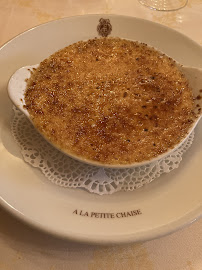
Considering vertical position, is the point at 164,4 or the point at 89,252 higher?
the point at 164,4

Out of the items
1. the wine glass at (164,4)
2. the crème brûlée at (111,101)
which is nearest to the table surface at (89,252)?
the crème brûlée at (111,101)

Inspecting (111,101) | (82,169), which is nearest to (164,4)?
(111,101)

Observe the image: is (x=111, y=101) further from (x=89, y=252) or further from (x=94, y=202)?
(x=89, y=252)

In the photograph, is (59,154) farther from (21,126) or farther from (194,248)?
(194,248)

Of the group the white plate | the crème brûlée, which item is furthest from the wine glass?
the white plate

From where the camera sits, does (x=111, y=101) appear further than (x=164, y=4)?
No

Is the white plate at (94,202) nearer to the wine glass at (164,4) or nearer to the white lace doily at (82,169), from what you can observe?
the white lace doily at (82,169)

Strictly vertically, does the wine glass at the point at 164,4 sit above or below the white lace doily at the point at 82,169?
above
